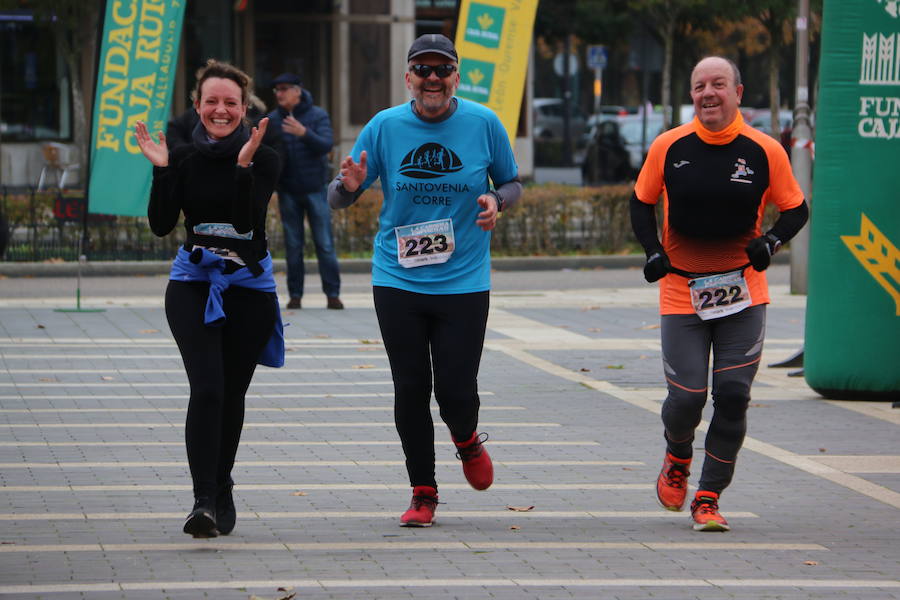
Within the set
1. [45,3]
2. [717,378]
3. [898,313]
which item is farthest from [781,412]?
[45,3]

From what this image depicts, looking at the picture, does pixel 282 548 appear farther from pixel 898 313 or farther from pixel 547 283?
pixel 547 283

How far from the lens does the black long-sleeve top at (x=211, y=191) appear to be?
6340mm

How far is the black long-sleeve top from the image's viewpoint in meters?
6.34

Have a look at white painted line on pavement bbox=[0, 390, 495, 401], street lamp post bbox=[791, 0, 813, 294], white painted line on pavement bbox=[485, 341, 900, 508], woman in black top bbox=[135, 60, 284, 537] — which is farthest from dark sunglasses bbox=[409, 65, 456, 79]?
street lamp post bbox=[791, 0, 813, 294]

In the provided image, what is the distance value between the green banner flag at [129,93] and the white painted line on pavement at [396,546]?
10.4 m

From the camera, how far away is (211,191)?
6367 millimetres

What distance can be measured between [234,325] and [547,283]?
12721 millimetres

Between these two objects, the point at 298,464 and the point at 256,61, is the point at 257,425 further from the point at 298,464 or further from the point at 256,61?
the point at 256,61

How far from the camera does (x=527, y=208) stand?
2112 centimetres

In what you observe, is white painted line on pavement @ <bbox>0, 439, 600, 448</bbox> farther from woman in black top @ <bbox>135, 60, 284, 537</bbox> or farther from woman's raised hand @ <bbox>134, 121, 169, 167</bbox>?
woman's raised hand @ <bbox>134, 121, 169, 167</bbox>

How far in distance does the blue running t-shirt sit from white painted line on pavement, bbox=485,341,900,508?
2133 millimetres

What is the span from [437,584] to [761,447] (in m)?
3.46

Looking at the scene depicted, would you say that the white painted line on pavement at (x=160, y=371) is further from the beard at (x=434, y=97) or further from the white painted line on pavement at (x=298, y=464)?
the beard at (x=434, y=97)

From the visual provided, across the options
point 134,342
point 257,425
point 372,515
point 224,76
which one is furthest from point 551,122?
point 224,76
